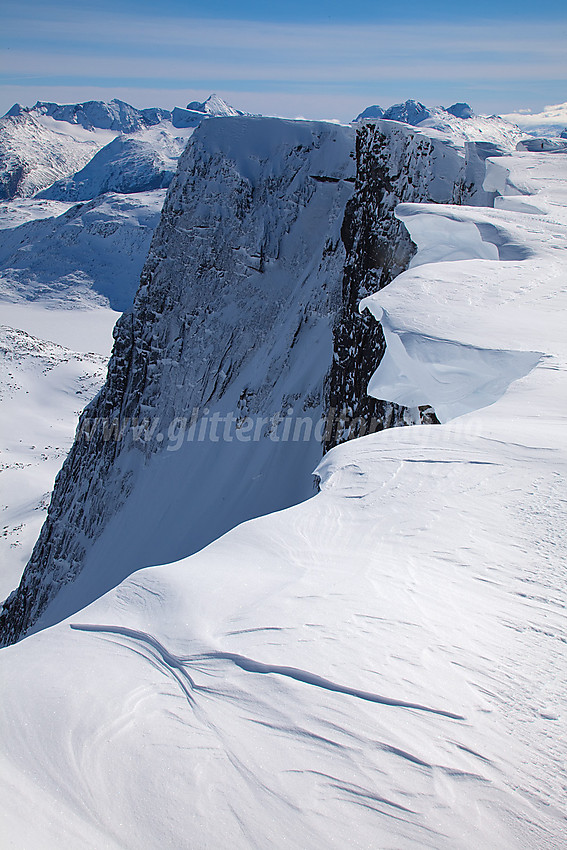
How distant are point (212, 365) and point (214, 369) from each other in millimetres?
168

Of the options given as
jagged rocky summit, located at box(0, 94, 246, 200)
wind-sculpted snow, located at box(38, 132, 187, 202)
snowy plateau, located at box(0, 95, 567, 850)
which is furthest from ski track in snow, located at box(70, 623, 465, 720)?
jagged rocky summit, located at box(0, 94, 246, 200)

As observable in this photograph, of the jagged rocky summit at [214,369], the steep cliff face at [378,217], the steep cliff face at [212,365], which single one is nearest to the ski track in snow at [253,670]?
the steep cliff face at [378,217]

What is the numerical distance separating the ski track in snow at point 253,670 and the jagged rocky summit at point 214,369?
400 inches

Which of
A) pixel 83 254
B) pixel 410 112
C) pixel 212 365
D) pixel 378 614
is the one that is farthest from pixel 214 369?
pixel 410 112

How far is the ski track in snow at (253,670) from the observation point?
74.7 inches

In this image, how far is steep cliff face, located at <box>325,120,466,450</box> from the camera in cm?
1110

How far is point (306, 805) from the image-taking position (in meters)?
1.62

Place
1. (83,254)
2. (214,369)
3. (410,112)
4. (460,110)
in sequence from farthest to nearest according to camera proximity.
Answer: (460,110), (410,112), (83,254), (214,369)

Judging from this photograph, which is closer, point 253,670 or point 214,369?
point 253,670

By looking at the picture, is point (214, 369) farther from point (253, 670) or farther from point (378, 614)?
point (253, 670)

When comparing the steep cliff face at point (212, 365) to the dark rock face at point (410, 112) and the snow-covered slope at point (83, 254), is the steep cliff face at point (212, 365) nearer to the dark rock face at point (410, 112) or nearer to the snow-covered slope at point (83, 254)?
the snow-covered slope at point (83, 254)

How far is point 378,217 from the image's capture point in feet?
38.2

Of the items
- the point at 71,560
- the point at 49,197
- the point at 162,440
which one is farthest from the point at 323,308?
the point at 49,197

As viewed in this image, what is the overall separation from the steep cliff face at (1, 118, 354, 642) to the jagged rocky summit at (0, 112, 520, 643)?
5cm
